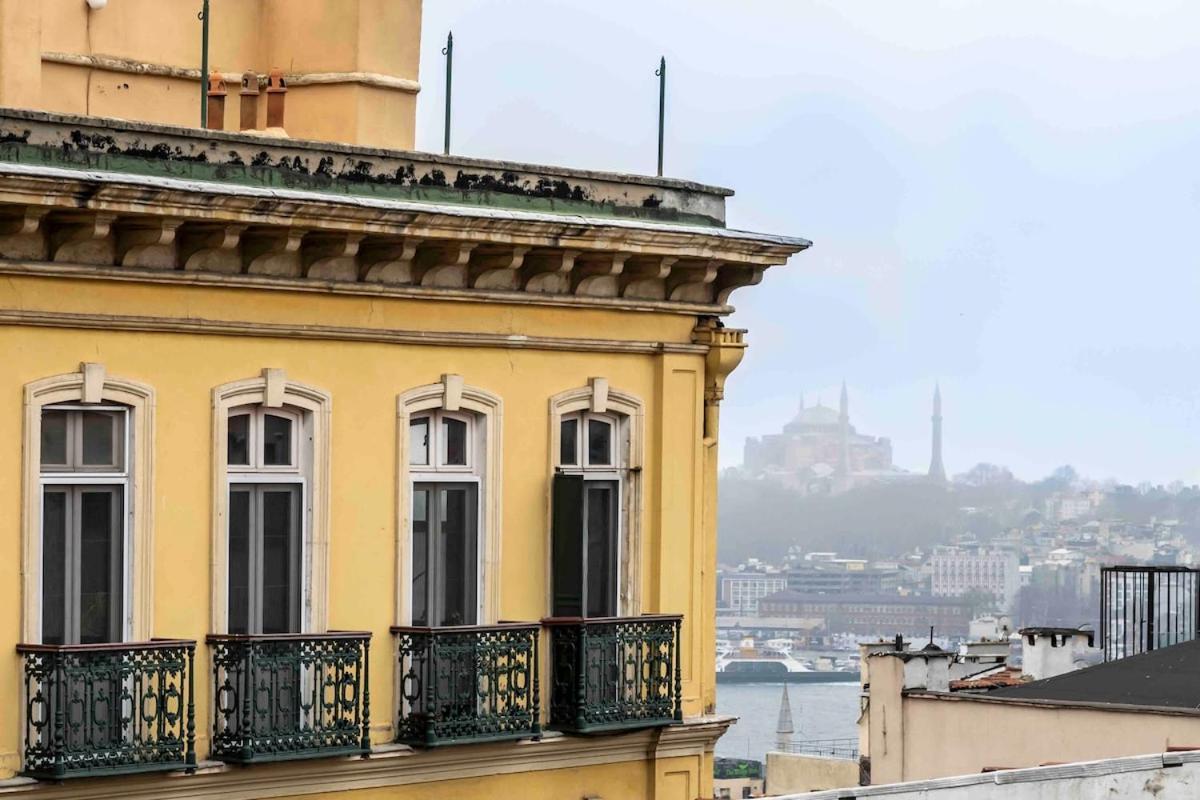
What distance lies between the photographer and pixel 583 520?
21.3 m

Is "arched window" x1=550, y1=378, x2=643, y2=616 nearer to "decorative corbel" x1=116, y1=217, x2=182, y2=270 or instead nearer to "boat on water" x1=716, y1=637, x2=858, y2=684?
"decorative corbel" x1=116, y1=217, x2=182, y2=270

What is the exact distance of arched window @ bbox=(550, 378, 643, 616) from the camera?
69.2 feet

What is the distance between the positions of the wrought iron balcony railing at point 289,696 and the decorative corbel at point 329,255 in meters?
2.45

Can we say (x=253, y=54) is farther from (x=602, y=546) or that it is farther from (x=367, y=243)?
(x=602, y=546)

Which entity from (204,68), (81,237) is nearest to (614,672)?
(204,68)

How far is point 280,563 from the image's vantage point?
19500 millimetres

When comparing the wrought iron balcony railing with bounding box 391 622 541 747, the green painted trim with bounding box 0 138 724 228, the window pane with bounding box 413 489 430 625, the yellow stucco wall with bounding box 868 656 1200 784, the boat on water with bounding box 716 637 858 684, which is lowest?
the boat on water with bounding box 716 637 858 684

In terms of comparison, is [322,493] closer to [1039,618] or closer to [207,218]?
[207,218]

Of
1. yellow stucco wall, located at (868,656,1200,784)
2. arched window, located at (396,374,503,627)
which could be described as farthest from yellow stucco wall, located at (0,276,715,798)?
yellow stucco wall, located at (868,656,1200,784)

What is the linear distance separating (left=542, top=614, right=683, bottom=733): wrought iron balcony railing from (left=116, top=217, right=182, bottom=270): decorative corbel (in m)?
4.29

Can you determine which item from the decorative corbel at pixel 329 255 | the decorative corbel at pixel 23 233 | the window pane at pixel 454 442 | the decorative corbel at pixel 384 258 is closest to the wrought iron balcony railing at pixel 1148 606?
the window pane at pixel 454 442

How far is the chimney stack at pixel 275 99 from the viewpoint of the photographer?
22.0 meters

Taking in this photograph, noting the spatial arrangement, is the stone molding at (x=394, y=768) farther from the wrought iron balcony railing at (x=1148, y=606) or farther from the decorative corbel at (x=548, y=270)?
the wrought iron balcony railing at (x=1148, y=606)

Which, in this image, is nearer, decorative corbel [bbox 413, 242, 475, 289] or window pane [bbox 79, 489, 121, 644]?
window pane [bbox 79, 489, 121, 644]
